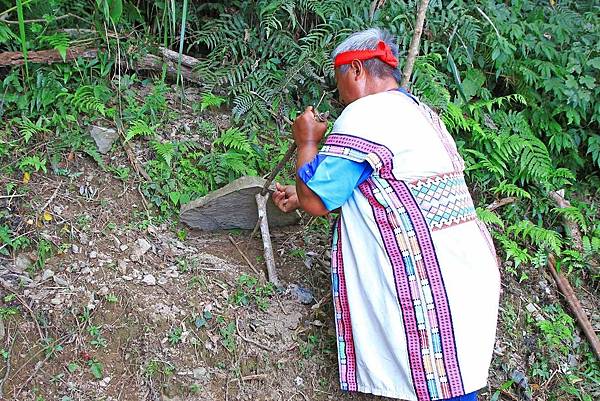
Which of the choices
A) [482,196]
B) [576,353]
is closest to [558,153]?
[482,196]

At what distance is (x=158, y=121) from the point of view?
4.09m

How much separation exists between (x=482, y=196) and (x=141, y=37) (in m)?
2.70

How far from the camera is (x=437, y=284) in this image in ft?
8.63

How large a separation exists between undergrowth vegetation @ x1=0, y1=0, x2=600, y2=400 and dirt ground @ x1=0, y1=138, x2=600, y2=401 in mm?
140

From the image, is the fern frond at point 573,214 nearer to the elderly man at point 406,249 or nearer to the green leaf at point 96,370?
the elderly man at point 406,249

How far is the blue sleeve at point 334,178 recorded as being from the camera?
2.57 m

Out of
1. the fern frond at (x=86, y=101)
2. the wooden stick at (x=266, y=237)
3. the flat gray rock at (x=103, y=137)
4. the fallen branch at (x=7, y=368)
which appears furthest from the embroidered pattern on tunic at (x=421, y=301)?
the fern frond at (x=86, y=101)

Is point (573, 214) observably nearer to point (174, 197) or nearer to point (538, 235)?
point (538, 235)

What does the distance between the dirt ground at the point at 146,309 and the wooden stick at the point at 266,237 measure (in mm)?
81

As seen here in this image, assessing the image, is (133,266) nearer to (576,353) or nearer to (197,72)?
(197,72)

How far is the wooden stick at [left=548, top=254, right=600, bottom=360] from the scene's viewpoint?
4.21 m

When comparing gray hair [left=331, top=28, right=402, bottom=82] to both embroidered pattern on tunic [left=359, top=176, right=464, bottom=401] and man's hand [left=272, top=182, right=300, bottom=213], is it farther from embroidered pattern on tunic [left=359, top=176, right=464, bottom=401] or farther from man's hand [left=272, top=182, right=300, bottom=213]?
man's hand [left=272, top=182, right=300, bottom=213]

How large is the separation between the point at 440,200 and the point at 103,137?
2.15m

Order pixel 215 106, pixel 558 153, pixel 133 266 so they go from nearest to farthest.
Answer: pixel 133 266 < pixel 215 106 < pixel 558 153
